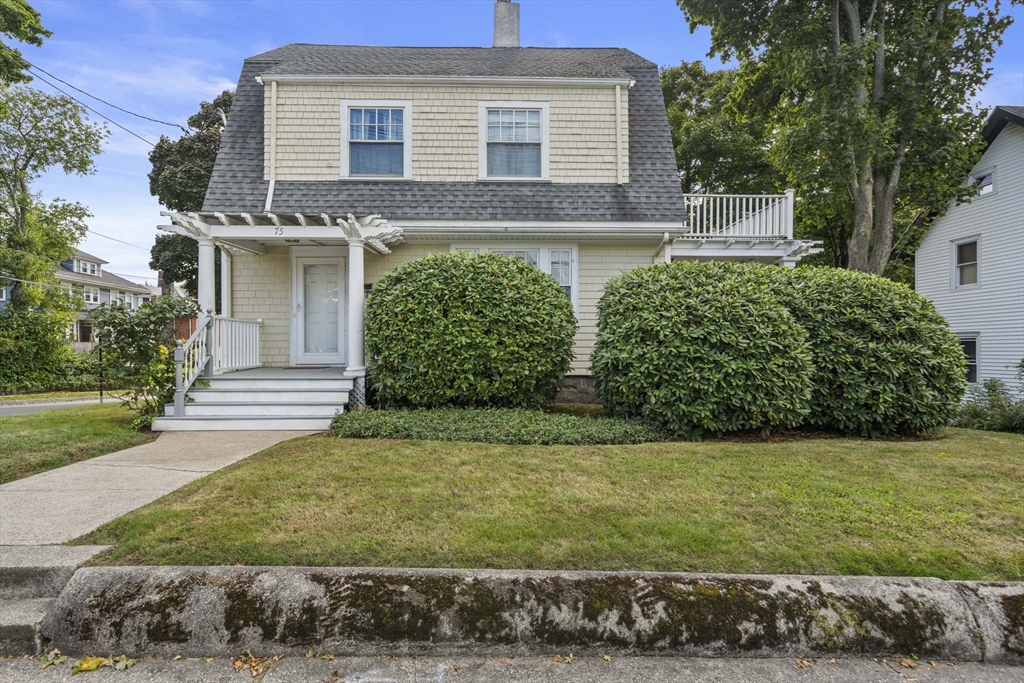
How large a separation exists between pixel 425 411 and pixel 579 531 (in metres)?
3.88

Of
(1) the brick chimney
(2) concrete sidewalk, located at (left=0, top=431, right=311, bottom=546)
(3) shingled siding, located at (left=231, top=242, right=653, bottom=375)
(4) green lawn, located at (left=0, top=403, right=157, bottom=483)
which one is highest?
(1) the brick chimney

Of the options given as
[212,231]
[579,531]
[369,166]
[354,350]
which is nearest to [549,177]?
[369,166]

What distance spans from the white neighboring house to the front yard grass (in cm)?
1226

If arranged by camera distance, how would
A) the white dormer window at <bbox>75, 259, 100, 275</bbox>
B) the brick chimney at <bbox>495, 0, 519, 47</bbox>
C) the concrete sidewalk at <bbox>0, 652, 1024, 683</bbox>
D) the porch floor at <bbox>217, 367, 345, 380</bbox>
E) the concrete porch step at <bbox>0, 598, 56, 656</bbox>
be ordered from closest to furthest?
the concrete sidewalk at <bbox>0, 652, 1024, 683</bbox>
the concrete porch step at <bbox>0, 598, 56, 656</bbox>
the porch floor at <bbox>217, 367, 345, 380</bbox>
the brick chimney at <bbox>495, 0, 519, 47</bbox>
the white dormer window at <bbox>75, 259, 100, 275</bbox>

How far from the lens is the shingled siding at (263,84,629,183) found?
9359 mm

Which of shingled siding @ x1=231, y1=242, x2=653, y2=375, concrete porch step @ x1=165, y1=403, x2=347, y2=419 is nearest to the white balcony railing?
shingled siding @ x1=231, y1=242, x2=653, y2=375

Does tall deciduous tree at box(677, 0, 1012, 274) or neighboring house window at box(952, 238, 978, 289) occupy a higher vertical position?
tall deciduous tree at box(677, 0, 1012, 274)

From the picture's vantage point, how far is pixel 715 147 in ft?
67.4

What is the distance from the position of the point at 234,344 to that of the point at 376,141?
4342 millimetres

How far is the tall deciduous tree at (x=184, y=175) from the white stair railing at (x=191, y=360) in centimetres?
1101

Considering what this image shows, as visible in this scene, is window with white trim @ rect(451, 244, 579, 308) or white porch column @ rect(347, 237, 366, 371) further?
window with white trim @ rect(451, 244, 579, 308)

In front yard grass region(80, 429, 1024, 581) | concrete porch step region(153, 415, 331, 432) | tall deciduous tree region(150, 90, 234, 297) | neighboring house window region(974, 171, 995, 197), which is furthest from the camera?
tall deciduous tree region(150, 90, 234, 297)

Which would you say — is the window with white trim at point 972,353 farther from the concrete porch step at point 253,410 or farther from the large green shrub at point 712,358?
the concrete porch step at point 253,410

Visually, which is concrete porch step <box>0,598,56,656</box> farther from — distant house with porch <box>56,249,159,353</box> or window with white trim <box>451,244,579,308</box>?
distant house with porch <box>56,249,159,353</box>
